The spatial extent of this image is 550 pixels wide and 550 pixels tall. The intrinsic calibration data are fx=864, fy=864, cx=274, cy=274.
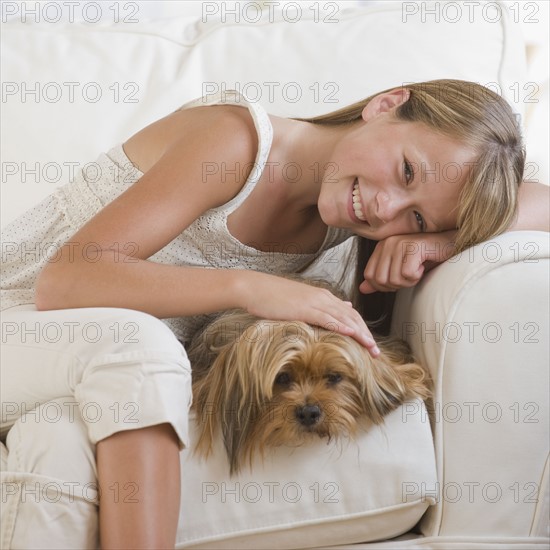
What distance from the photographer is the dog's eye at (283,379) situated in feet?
4.14

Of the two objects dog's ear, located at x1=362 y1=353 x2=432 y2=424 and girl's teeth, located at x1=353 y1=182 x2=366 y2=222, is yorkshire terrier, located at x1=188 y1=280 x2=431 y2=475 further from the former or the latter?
girl's teeth, located at x1=353 y1=182 x2=366 y2=222

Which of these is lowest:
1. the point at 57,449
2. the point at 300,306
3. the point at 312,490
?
the point at 312,490

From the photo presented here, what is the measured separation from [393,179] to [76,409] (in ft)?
2.12

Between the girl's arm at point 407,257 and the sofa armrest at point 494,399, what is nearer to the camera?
the sofa armrest at point 494,399

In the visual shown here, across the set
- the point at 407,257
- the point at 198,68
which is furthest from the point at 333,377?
the point at 198,68

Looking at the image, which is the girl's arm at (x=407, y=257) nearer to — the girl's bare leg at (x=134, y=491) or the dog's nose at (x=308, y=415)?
the dog's nose at (x=308, y=415)

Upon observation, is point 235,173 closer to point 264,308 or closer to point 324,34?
point 264,308

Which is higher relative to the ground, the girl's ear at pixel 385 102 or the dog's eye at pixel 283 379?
the girl's ear at pixel 385 102

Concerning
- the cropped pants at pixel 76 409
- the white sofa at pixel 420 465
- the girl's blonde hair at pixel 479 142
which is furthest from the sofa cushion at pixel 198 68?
the cropped pants at pixel 76 409

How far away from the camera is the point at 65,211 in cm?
165

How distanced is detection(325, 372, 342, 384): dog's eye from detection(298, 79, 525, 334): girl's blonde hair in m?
0.33

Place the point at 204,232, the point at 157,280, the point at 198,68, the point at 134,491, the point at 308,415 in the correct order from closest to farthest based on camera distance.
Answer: the point at 134,491, the point at 308,415, the point at 157,280, the point at 204,232, the point at 198,68

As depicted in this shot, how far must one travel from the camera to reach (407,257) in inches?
56.7

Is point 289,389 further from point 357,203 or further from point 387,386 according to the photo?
point 357,203
